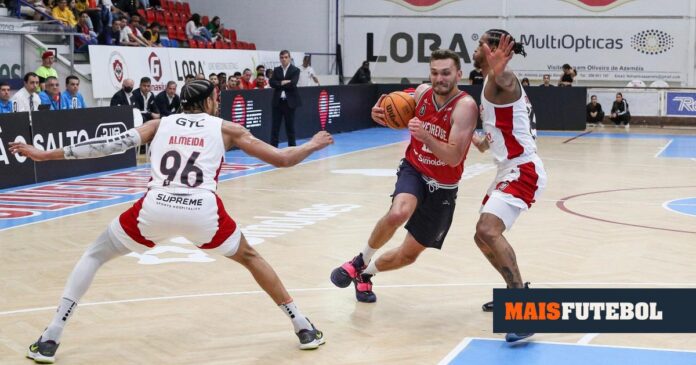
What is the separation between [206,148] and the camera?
6004mm

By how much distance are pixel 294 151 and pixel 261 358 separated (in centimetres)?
131

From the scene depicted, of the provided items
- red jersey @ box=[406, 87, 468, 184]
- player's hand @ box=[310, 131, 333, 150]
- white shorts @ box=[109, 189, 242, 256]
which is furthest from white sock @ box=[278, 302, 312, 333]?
red jersey @ box=[406, 87, 468, 184]

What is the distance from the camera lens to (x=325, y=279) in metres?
8.46

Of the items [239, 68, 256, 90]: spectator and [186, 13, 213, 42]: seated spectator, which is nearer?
[239, 68, 256, 90]: spectator

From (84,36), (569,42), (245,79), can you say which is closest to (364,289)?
(84,36)

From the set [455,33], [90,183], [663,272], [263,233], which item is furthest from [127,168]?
[455,33]

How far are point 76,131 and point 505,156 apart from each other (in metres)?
10.7

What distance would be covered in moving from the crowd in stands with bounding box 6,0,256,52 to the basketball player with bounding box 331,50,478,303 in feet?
51.9

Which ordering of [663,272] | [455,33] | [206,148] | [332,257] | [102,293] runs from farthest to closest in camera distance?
1. [455,33]
2. [332,257]
3. [663,272]
4. [102,293]
5. [206,148]

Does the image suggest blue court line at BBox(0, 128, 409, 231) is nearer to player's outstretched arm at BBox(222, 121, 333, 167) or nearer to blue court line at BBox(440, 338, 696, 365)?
player's outstretched arm at BBox(222, 121, 333, 167)

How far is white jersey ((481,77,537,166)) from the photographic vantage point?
6.75 m

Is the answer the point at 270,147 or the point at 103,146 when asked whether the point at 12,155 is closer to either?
the point at 103,146

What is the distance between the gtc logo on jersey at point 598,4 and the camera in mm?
31672

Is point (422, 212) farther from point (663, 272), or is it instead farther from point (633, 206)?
point (633, 206)
